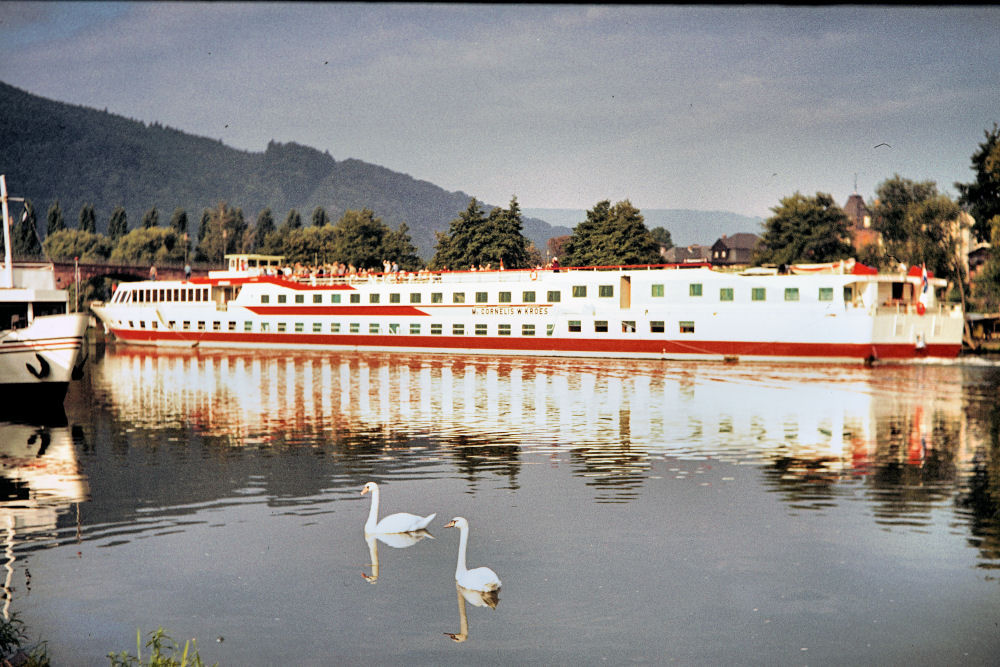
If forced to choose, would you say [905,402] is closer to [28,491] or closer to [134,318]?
[28,491]

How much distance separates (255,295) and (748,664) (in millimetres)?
71630

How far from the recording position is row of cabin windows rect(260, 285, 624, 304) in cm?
6372

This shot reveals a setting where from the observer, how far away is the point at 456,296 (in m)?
68.4

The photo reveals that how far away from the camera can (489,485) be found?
21141 mm

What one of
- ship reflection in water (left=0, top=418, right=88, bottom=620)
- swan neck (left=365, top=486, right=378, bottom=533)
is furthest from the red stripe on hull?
swan neck (left=365, top=486, right=378, bottom=533)

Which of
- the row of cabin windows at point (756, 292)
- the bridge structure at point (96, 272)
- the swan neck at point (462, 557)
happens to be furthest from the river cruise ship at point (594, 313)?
the bridge structure at point (96, 272)

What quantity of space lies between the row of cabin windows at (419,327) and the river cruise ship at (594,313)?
0.29 feet

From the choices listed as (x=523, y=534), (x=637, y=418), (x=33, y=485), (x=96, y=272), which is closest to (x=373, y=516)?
(x=523, y=534)

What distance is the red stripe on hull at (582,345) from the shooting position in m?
57.1

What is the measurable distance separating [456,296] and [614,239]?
1700 inches

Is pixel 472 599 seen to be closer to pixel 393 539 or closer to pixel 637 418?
pixel 393 539

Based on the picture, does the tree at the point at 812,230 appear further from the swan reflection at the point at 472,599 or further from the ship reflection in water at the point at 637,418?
the swan reflection at the point at 472,599

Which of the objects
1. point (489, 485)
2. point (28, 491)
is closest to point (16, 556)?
point (28, 491)

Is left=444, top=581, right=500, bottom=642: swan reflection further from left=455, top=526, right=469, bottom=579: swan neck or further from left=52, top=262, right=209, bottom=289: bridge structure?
left=52, top=262, right=209, bottom=289: bridge structure
